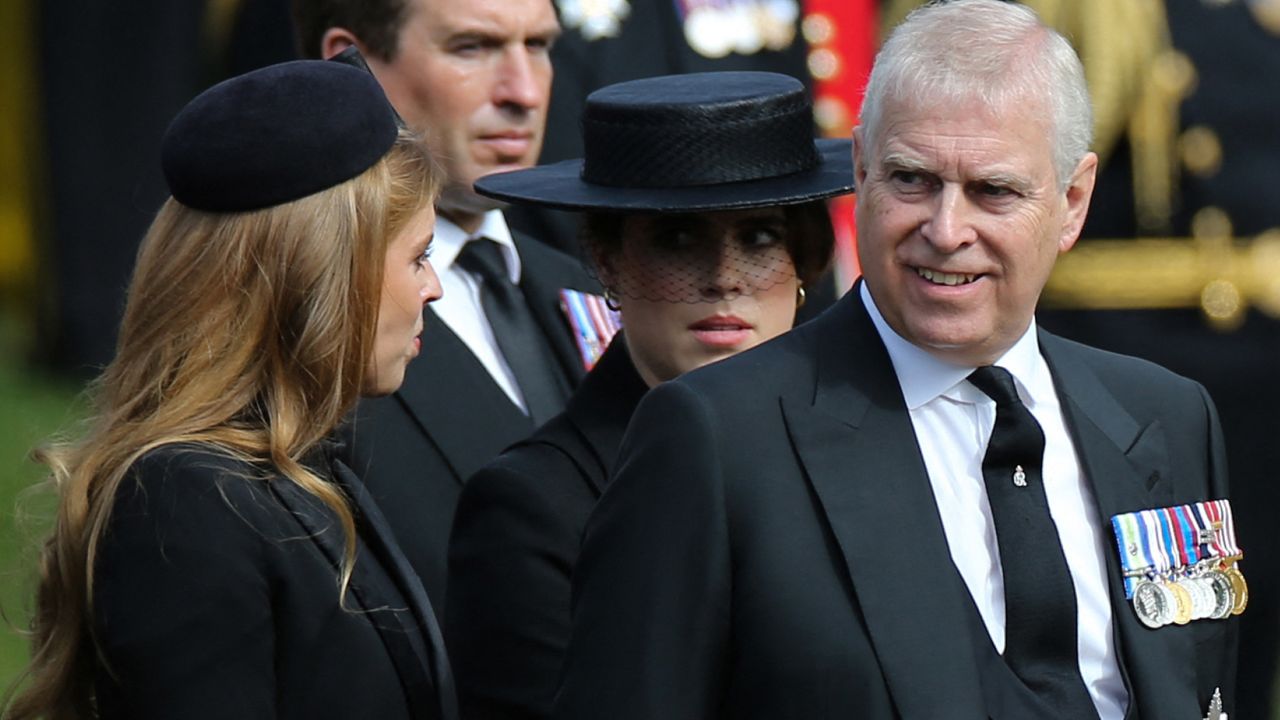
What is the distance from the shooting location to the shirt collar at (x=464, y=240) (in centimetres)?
415

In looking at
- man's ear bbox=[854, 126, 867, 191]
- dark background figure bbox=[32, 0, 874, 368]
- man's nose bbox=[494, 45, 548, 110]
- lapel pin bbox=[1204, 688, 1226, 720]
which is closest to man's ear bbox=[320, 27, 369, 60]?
man's nose bbox=[494, 45, 548, 110]

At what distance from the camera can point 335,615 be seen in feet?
9.56

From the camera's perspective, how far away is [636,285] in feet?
11.7

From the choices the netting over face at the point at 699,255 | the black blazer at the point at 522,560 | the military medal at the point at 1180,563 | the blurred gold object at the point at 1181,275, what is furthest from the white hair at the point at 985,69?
the blurred gold object at the point at 1181,275

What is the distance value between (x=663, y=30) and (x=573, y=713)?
3318 millimetres

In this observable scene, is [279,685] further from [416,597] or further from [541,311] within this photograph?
[541,311]

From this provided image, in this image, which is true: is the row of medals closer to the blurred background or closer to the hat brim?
the hat brim

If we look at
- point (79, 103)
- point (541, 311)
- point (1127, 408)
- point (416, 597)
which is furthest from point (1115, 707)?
point (79, 103)

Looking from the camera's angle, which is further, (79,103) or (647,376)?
(79,103)

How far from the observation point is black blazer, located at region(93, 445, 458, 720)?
9.07ft

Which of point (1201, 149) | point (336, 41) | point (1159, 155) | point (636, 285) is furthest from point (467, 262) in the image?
point (1201, 149)

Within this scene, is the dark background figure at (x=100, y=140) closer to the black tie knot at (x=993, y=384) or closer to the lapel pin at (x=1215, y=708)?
the black tie knot at (x=993, y=384)

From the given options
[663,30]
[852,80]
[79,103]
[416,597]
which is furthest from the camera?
[79,103]

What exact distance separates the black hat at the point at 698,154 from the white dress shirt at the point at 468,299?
1.54 ft
